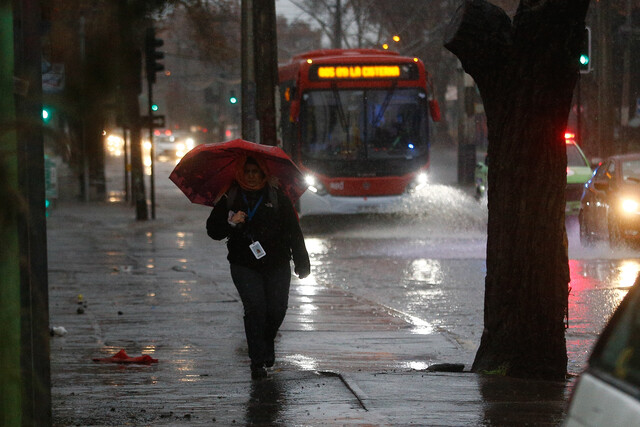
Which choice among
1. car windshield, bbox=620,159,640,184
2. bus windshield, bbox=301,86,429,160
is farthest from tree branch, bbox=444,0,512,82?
bus windshield, bbox=301,86,429,160

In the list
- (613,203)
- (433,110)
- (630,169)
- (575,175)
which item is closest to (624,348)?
(613,203)

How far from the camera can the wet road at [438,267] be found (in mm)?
10789

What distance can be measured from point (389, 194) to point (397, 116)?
63.3 inches

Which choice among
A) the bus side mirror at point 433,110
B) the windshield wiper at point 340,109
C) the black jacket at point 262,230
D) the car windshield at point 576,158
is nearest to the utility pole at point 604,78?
the car windshield at point 576,158

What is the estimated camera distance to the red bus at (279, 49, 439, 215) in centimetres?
2186

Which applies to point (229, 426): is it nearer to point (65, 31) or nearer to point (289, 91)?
point (65, 31)

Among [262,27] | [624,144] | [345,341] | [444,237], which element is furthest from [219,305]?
[624,144]

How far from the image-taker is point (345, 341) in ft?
31.5

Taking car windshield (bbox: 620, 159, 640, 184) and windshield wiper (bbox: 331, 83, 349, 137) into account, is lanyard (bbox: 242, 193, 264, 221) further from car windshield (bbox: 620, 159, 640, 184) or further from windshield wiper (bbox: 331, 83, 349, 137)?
windshield wiper (bbox: 331, 83, 349, 137)

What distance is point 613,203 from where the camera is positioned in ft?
56.0

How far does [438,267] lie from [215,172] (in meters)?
7.76

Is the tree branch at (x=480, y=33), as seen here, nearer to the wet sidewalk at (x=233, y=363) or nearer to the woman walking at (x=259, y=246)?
the woman walking at (x=259, y=246)

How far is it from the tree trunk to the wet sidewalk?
1.21ft

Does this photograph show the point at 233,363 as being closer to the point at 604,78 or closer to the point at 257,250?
the point at 257,250
